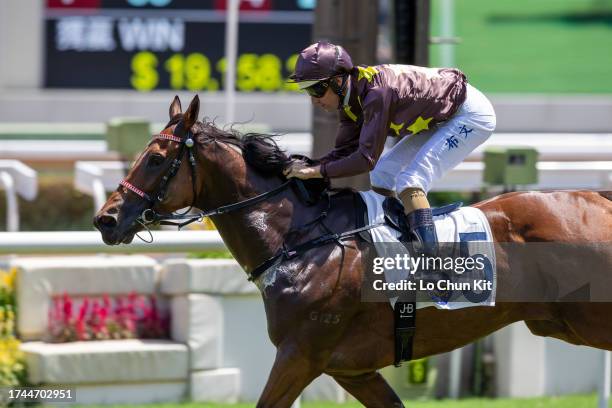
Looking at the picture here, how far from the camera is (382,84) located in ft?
16.8

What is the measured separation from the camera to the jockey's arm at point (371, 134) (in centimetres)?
506

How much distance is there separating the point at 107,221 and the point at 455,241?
1.50 metres

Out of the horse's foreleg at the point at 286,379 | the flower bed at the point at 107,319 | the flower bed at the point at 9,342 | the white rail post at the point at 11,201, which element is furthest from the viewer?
the white rail post at the point at 11,201

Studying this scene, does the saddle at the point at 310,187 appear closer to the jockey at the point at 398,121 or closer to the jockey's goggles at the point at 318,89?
the jockey at the point at 398,121

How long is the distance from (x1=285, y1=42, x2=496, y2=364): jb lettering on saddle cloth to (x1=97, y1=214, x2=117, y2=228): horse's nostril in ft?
2.61

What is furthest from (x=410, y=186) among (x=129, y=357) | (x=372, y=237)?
(x=129, y=357)

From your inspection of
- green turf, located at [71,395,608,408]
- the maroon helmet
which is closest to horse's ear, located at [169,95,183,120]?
the maroon helmet

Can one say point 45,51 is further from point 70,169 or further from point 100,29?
point 70,169

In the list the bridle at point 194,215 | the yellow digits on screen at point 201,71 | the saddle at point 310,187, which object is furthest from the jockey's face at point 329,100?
the yellow digits on screen at point 201,71

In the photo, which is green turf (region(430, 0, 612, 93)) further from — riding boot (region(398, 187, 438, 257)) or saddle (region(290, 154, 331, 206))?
riding boot (region(398, 187, 438, 257))

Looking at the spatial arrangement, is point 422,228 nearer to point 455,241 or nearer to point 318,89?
point 455,241

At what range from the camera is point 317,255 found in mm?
5172

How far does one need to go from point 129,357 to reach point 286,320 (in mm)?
1680

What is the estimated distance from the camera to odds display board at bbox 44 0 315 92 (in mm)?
14273
